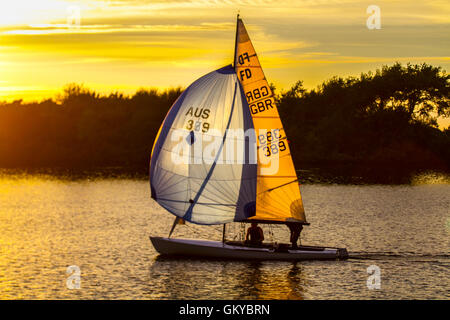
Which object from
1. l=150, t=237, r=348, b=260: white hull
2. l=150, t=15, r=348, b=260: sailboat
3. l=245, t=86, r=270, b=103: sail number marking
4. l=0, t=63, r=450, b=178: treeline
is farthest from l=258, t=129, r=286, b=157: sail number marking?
l=0, t=63, r=450, b=178: treeline

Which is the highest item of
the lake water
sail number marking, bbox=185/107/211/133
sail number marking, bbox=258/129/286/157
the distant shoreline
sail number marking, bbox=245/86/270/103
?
sail number marking, bbox=245/86/270/103

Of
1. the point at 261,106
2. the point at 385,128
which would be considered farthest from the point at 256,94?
the point at 385,128

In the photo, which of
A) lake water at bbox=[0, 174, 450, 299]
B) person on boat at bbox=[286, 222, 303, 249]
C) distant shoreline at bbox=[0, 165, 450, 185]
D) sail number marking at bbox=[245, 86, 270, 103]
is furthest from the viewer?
distant shoreline at bbox=[0, 165, 450, 185]

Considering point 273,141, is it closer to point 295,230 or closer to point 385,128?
point 295,230

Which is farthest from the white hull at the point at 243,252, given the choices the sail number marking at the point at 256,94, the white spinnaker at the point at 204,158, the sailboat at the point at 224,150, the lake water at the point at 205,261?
the sail number marking at the point at 256,94

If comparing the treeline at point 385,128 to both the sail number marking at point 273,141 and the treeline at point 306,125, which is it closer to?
the treeline at point 306,125

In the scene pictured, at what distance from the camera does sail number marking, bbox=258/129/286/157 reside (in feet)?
144

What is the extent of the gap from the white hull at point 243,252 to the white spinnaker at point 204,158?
167 centimetres

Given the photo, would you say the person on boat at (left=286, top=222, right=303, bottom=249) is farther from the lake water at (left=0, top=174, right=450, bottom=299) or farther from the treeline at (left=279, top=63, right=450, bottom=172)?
the treeline at (left=279, top=63, right=450, bottom=172)
